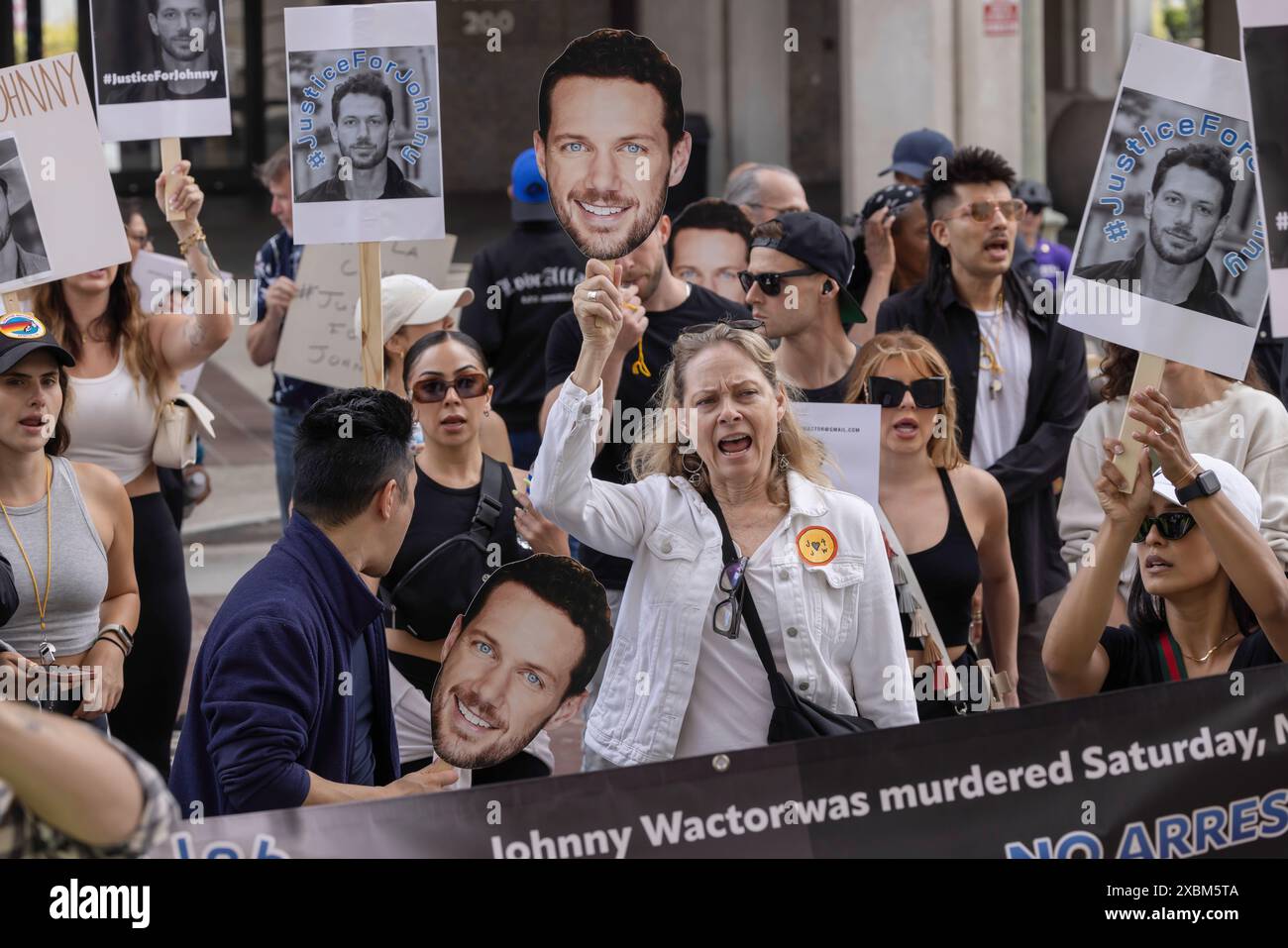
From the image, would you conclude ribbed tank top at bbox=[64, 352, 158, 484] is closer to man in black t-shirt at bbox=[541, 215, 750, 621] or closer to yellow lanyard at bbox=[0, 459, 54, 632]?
yellow lanyard at bbox=[0, 459, 54, 632]

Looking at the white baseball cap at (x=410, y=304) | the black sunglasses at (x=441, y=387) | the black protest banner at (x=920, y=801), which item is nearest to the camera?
the black protest banner at (x=920, y=801)

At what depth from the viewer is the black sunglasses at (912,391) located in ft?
15.1

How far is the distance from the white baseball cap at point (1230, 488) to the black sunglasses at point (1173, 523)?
0.03m

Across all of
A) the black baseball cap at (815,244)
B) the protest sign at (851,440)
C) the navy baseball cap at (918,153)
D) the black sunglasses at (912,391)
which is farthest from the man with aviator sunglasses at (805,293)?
the navy baseball cap at (918,153)

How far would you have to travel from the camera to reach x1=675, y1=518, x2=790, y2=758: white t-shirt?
365cm

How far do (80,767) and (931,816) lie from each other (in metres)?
1.64

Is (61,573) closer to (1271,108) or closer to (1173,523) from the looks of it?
(1173,523)

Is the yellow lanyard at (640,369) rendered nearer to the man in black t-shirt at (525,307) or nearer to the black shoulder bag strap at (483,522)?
the black shoulder bag strap at (483,522)

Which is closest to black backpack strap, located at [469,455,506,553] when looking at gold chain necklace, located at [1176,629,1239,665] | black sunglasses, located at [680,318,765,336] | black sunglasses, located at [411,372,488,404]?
black sunglasses, located at [411,372,488,404]

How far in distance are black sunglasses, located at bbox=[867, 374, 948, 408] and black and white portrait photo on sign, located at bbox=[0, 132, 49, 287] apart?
218cm

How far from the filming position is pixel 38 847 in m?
2.22
